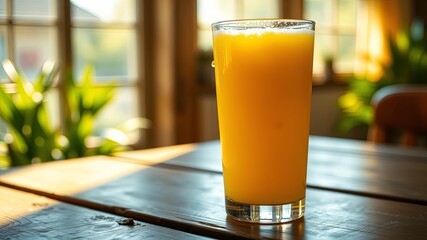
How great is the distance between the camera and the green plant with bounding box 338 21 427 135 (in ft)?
15.5

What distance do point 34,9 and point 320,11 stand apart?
247 centimetres

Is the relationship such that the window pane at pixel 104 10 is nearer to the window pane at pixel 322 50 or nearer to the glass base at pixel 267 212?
the window pane at pixel 322 50

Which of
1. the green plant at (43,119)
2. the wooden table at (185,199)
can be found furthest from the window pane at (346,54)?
the wooden table at (185,199)

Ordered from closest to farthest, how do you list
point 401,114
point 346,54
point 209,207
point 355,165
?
point 209,207
point 355,165
point 401,114
point 346,54

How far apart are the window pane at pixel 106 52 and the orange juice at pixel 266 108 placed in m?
2.69

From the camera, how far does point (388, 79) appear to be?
4.80m

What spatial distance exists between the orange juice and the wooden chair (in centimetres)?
98

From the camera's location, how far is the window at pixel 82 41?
3029mm

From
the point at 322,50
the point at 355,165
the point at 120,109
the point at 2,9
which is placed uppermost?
the point at 2,9

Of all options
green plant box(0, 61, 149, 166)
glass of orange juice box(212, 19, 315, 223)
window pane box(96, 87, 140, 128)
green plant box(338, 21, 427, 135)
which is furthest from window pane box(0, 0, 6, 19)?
green plant box(338, 21, 427, 135)

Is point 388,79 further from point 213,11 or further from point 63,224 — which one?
point 63,224

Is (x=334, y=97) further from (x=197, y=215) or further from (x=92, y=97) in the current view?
(x=197, y=215)

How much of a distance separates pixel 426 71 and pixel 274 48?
434 centimetres

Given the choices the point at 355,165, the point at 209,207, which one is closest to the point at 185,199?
the point at 209,207
